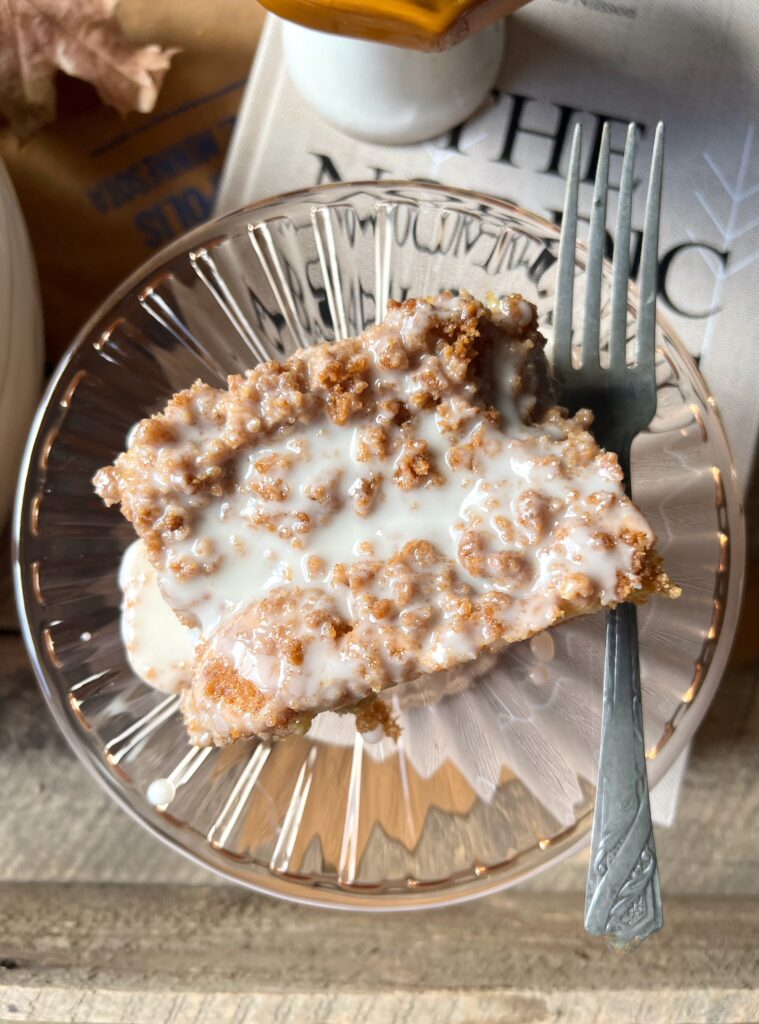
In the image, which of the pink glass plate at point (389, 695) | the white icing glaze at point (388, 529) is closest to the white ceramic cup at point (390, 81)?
the pink glass plate at point (389, 695)

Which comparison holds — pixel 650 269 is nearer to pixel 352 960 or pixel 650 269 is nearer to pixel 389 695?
pixel 389 695

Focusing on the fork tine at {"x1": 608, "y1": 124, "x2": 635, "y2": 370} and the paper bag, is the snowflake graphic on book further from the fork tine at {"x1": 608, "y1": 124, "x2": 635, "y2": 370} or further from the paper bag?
the paper bag

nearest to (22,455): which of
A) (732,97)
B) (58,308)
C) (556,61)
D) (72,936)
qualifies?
(58,308)

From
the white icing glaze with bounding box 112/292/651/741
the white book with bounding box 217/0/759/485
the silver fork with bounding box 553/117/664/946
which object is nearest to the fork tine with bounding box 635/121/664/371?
the silver fork with bounding box 553/117/664/946

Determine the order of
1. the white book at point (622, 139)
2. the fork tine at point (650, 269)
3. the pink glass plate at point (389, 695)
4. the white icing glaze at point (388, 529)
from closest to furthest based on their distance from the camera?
the white icing glaze at point (388, 529), the fork tine at point (650, 269), the pink glass plate at point (389, 695), the white book at point (622, 139)

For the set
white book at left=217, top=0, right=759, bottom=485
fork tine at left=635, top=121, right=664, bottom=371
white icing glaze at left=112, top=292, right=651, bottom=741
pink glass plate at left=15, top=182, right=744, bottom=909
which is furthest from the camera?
white book at left=217, top=0, right=759, bottom=485

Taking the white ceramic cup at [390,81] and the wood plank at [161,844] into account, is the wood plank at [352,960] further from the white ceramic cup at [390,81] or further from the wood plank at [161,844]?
the white ceramic cup at [390,81]
